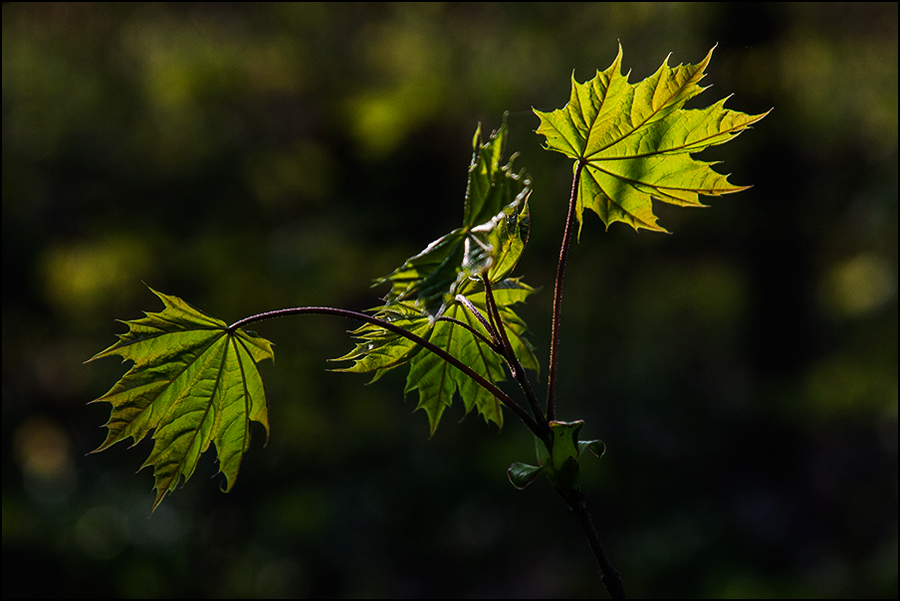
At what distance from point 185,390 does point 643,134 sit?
1.31 feet

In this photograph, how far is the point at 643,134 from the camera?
53cm

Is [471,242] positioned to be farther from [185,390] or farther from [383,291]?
[383,291]

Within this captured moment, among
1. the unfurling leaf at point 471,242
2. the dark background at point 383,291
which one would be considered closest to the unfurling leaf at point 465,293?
the unfurling leaf at point 471,242

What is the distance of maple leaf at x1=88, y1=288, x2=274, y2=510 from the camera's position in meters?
0.50

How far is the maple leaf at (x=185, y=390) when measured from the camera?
502 mm

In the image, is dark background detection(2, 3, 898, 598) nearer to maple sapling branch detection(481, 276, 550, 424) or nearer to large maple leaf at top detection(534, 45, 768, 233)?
large maple leaf at top detection(534, 45, 768, 233)

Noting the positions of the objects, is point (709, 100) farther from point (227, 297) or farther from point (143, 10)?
point (143, 10)

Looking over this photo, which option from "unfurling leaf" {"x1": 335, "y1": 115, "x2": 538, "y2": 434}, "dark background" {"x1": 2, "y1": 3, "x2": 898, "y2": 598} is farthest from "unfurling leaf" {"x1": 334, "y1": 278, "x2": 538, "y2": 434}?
"dark background" {"x1": 2, "y1": 3, "x2": 898, "y2": 598}

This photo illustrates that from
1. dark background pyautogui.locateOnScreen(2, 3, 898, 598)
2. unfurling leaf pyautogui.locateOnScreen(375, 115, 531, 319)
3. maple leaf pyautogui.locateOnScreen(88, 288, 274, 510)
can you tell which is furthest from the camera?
dark background pyautogui.locateOnScreen(2, 3, 898, 598)

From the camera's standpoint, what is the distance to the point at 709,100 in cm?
307

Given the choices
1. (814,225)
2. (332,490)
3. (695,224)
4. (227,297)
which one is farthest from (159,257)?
(814,225)

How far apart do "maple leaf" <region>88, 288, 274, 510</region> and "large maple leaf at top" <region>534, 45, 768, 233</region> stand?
0.29m

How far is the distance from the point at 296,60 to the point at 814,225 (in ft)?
10.0

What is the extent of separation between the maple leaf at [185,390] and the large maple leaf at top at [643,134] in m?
0.29
